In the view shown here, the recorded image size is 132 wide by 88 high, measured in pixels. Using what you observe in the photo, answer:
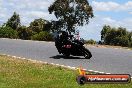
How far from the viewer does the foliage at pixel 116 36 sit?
52.7 meters

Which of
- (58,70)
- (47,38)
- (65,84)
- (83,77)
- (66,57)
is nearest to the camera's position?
(83,77)

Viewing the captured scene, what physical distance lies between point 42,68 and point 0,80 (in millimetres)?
2467

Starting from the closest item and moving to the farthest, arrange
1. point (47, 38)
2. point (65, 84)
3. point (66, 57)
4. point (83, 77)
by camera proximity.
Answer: point (83, 77) < point (65, 84) < point (66, 57) < point (47, 38)

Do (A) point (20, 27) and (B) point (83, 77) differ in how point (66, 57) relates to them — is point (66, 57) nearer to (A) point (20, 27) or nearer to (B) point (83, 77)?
(B) point (83, 77)

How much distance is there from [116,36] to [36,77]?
4576 cm

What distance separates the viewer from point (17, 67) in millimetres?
11352

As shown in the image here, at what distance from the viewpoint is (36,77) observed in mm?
9898

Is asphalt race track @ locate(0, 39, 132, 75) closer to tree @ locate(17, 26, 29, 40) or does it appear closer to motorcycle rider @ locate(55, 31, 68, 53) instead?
motorcycle rider @ locate(55, 31, 68, 53)

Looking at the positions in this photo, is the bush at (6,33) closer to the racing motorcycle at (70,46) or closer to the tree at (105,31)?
the tree at (105,31)

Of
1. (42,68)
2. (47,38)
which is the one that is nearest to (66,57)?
(42,68)

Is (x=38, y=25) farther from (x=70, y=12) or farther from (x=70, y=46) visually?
(x=70, y=46)

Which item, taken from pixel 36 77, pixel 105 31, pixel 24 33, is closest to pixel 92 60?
pixel 36 77

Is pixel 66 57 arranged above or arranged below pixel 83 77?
below

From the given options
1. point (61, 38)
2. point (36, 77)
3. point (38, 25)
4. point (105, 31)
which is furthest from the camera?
point (105, 31)
